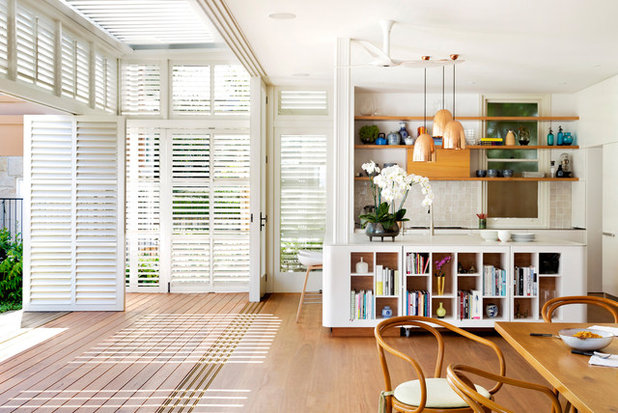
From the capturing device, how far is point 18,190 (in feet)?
35.4

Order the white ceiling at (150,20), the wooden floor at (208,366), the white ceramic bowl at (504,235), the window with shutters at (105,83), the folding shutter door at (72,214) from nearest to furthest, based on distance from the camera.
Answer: the wooden floor at (208,366)
the white ceramic bowl at (504,235)
the white ceiling at (150,20)
the folding shutter door at (72,214)
the window with shutters at (105,83)

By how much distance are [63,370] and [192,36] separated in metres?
4.28

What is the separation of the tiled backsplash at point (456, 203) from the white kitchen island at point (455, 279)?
8.44 feet

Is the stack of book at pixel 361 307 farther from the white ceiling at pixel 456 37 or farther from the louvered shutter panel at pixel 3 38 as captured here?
the louvered shutter panel at pixel 3 38

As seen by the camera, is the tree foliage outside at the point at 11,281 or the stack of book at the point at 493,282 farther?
the tree foliage outside at the point at 11,281

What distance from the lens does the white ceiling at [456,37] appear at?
13.6 ft

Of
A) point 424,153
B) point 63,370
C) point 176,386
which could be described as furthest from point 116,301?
point 424,153

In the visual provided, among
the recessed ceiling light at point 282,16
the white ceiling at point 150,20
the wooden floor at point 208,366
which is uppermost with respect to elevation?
the white ceiling at point 150,20

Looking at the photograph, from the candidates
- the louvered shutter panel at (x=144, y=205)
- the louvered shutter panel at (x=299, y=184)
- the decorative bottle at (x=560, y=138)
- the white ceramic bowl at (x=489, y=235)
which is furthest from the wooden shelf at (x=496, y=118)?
the louvered shutter panel at (x=144, y=205)

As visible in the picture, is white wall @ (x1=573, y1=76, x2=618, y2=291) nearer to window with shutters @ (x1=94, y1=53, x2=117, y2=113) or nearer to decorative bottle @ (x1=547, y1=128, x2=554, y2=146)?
decorative bottle @ (x1=547, y1=128, x2=554, y2=146)

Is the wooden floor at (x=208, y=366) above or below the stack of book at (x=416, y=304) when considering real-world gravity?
below

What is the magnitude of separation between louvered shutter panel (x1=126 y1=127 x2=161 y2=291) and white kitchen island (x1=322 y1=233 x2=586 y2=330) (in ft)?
10.2

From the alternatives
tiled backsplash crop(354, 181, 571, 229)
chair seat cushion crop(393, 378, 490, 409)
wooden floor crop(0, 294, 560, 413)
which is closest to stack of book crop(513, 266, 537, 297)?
wooden floor crop(0, 294, 560, 413)

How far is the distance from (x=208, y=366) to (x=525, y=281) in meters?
Answer: 3.00
